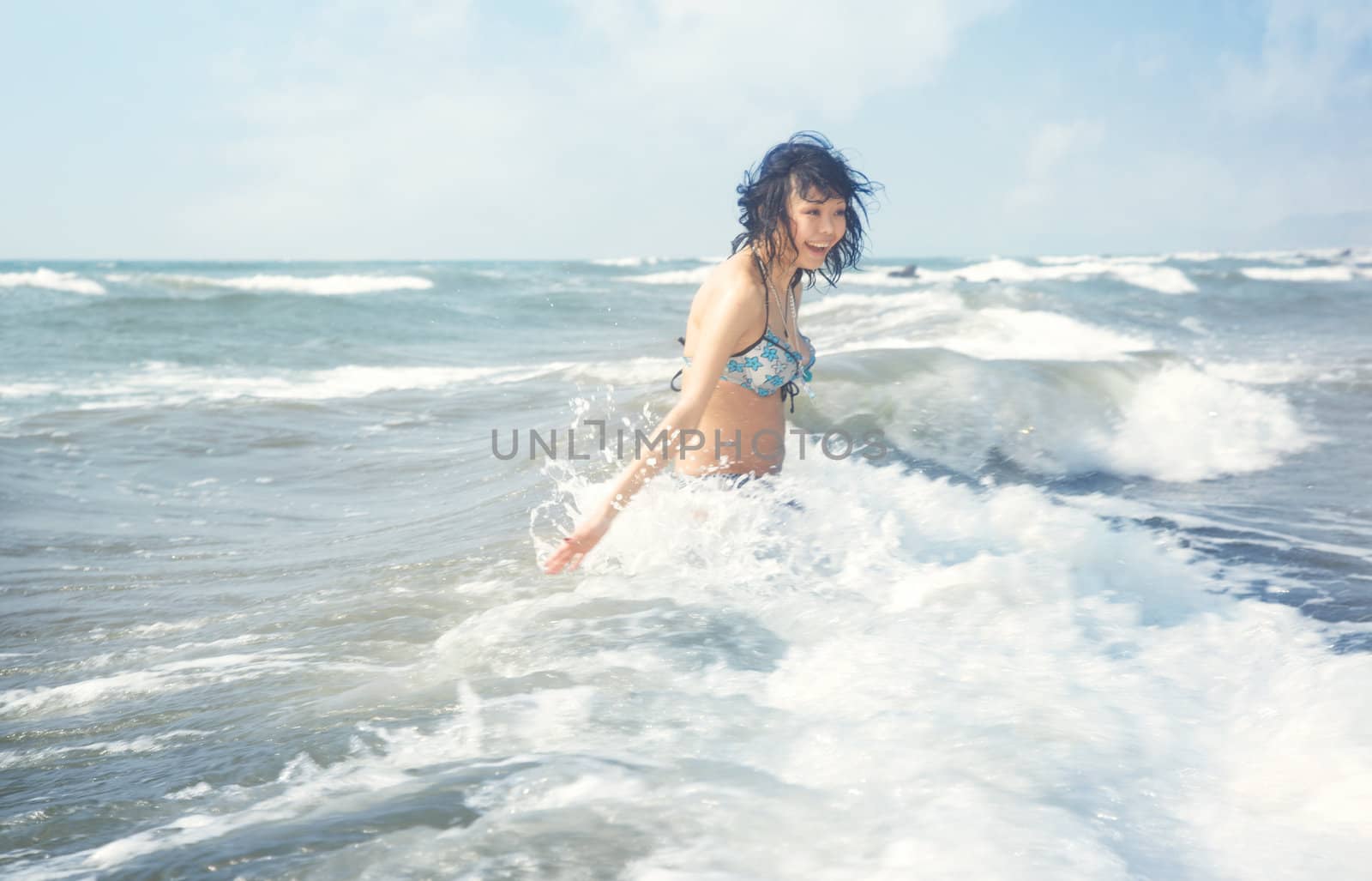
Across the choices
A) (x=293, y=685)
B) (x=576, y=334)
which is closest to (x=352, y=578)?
(x=293, y=685)

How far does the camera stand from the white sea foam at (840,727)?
2178mm

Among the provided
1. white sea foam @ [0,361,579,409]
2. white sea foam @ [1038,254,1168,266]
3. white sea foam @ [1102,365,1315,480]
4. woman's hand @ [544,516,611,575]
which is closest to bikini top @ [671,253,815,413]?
woman's hand @ [544,516,611,575]

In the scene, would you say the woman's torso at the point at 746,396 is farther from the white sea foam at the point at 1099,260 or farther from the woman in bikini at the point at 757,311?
the white sea foam at the point at 1099,260

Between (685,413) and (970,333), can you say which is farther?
(970,333)

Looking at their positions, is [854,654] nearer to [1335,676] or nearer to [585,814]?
[585,814]

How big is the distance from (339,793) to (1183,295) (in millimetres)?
30955

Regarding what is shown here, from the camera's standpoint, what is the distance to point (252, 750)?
275 centimetres

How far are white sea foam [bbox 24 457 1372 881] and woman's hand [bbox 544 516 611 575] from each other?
32cm

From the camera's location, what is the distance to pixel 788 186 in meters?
3.46

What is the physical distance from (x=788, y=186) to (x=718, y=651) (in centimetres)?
152

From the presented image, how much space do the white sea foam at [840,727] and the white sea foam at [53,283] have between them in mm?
35347

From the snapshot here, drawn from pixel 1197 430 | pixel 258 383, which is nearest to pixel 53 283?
pixel 258 383

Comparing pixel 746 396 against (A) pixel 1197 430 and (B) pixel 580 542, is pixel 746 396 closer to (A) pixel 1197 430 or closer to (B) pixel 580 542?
(B) pixel 580 542

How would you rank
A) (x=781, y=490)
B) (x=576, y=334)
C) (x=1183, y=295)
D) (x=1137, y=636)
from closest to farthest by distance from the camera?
(x=1137, y=636), (x=781, y=490), (x=576, y=334), (x=1183, y=295)
